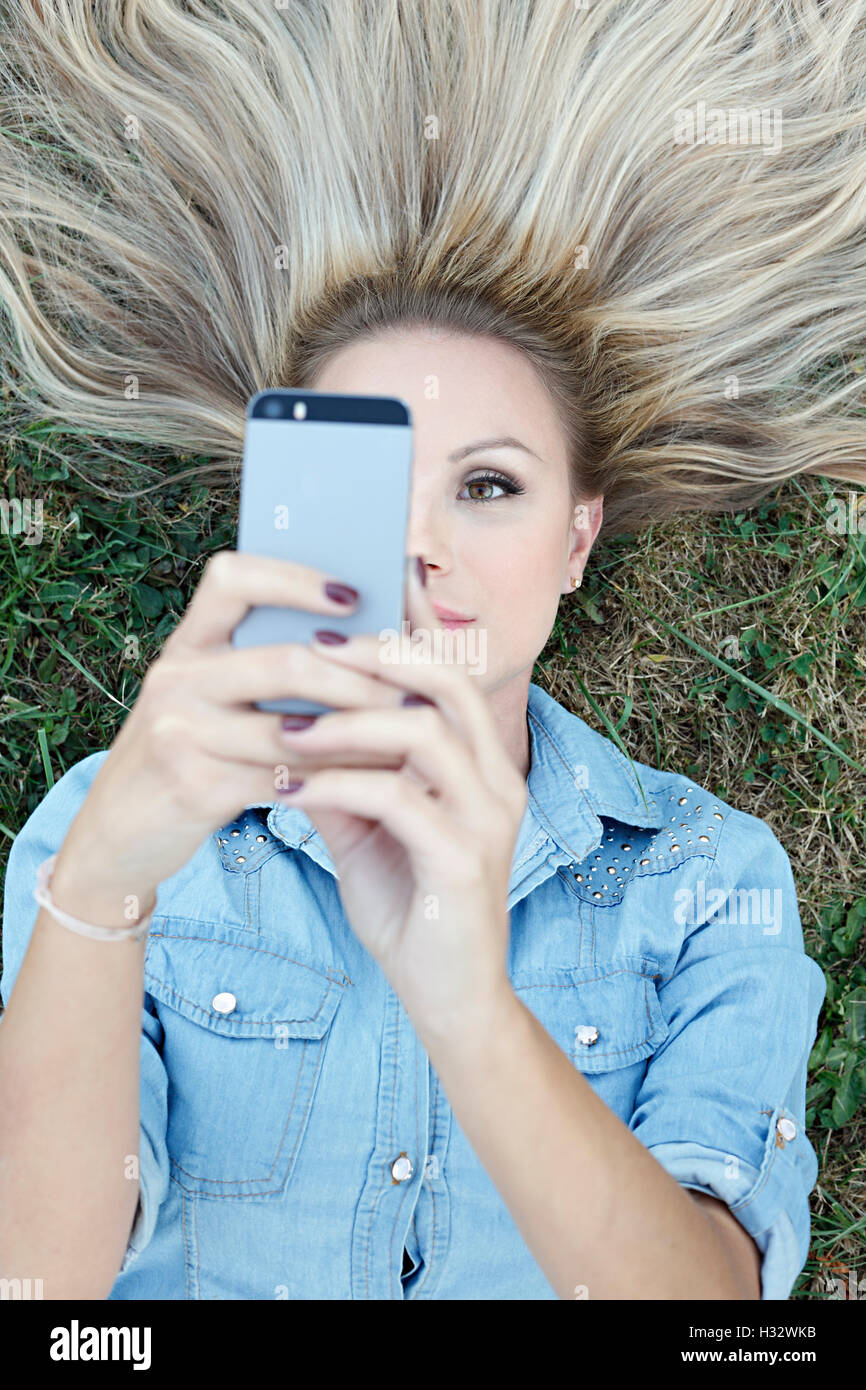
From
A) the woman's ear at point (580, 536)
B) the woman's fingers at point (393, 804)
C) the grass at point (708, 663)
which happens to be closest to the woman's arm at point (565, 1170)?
the woman's fingers at point (393, 804)

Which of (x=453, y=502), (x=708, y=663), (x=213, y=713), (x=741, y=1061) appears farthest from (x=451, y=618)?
(x=708, y=663)

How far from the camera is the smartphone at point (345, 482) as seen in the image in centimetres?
125

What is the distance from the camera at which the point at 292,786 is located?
122 cm

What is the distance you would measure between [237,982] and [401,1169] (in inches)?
16.3

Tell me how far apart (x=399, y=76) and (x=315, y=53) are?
18cm

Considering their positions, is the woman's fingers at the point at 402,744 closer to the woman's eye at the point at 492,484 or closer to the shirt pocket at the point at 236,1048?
the woman's eye at the point at 492,484

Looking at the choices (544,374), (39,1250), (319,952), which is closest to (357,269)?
(544,374)

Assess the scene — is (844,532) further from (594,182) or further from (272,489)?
(272,489)

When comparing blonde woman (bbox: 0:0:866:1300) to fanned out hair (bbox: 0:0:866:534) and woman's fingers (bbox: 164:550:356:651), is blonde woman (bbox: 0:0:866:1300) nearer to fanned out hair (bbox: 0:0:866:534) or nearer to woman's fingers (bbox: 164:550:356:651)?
fanned out hair (bbox: 0:0:866:534)

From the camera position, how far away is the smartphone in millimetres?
1250

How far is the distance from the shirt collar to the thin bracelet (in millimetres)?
698

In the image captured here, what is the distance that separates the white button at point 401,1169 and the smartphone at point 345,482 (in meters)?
1.11

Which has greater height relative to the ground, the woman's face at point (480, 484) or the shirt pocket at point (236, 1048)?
the woman's face at point (480, 484)

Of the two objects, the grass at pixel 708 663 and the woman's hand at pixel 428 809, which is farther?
the grass at pixel 708 663
